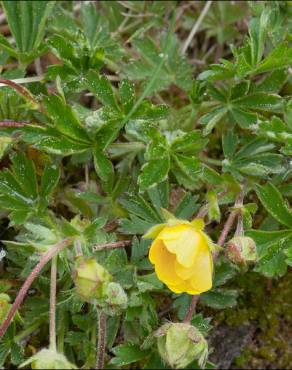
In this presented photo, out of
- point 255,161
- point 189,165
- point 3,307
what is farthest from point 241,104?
point 3,307

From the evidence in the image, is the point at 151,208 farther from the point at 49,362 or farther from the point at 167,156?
the point at 49,362

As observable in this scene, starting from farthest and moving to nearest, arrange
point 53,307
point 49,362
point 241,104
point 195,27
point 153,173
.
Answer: point 195,27
point 241,104
point 153,173
point 53,307
point 49,362

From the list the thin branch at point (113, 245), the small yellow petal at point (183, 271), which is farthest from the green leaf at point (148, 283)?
the small yellow petal at point (183, 271)

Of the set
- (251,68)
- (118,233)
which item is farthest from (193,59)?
(118,233)

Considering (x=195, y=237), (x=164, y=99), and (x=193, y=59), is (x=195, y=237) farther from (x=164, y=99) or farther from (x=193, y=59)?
(x=193, y=59)

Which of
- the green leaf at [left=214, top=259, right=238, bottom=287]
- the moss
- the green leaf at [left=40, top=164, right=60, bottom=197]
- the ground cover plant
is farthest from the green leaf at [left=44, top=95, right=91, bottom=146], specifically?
the moss

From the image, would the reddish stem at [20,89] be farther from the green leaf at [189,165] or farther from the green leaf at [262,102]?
the green leaf at [262,102]

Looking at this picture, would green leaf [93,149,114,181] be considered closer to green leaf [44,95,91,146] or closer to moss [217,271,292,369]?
green leaf [44,95,91,146]
